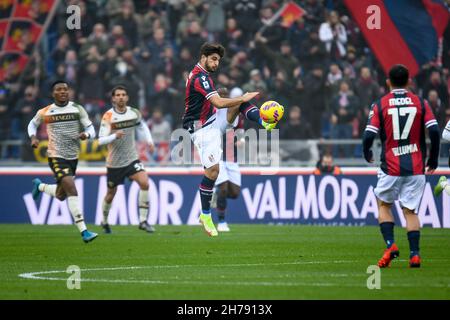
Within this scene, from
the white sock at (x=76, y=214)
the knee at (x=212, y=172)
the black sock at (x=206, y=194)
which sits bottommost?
the white sock at (x=76, y=214)

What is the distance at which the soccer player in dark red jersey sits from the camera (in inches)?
458

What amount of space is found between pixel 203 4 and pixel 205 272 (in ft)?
49.7

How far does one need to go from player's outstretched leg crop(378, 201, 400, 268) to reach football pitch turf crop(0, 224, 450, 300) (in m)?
0.18

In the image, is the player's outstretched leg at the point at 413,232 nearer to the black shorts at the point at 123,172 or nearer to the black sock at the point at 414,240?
the black sock at the point at 414,240

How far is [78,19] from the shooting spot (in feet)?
85.2

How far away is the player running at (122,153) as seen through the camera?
63.2 feet

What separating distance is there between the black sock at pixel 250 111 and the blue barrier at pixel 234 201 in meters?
7.57

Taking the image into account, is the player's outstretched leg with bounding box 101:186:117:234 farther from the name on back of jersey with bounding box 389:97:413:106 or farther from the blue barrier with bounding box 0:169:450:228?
the name on back of jersey with bounding box 389:97:413:106

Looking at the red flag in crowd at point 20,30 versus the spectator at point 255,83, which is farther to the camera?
the red flag in crowd at point 20,30

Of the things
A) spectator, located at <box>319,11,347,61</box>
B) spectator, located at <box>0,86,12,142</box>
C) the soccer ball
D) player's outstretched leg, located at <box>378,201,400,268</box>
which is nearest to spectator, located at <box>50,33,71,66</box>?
spectator, located at <box>0,86,12,142</box>

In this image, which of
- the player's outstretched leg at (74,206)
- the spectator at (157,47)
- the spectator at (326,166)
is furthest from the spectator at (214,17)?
the player's outstretched leg at (74,206)

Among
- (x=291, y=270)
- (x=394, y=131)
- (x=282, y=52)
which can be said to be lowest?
(x=291, y=270)
